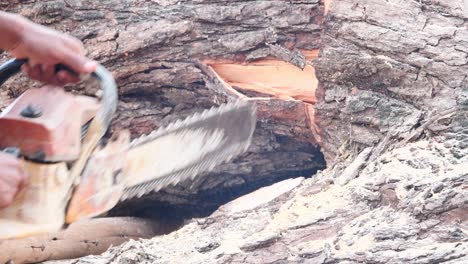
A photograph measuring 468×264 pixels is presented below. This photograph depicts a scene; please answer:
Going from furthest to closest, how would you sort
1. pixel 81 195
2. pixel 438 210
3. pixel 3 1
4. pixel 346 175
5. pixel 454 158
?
pixel 3 1 < pixel 346 175 < pixel 454 158 < pixel 438 210 < pixel 81 195

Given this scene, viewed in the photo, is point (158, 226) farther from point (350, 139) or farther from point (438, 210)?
point (438, 210)

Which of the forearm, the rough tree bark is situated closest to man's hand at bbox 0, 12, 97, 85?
the forearm

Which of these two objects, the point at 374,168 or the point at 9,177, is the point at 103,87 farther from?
the point at 374,168

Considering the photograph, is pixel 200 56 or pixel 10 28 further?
pixel 200 56

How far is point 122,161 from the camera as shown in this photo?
1729 mm

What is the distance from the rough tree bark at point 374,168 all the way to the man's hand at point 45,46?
923 millimetres

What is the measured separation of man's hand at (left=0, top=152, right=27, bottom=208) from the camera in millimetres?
1414

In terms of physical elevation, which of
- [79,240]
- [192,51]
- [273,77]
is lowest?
[79,240]

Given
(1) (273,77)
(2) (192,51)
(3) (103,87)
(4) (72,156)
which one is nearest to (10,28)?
(3) (103,87)

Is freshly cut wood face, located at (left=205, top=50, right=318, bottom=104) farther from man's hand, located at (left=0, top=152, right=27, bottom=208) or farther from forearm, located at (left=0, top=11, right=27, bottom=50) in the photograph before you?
man's hand, located at (left=0, top=152, right=27, bottom=208)

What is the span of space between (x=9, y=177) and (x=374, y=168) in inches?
60.8

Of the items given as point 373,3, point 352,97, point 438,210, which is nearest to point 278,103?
point 352,97

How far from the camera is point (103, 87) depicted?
1711mm

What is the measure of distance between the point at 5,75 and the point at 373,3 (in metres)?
1.80
